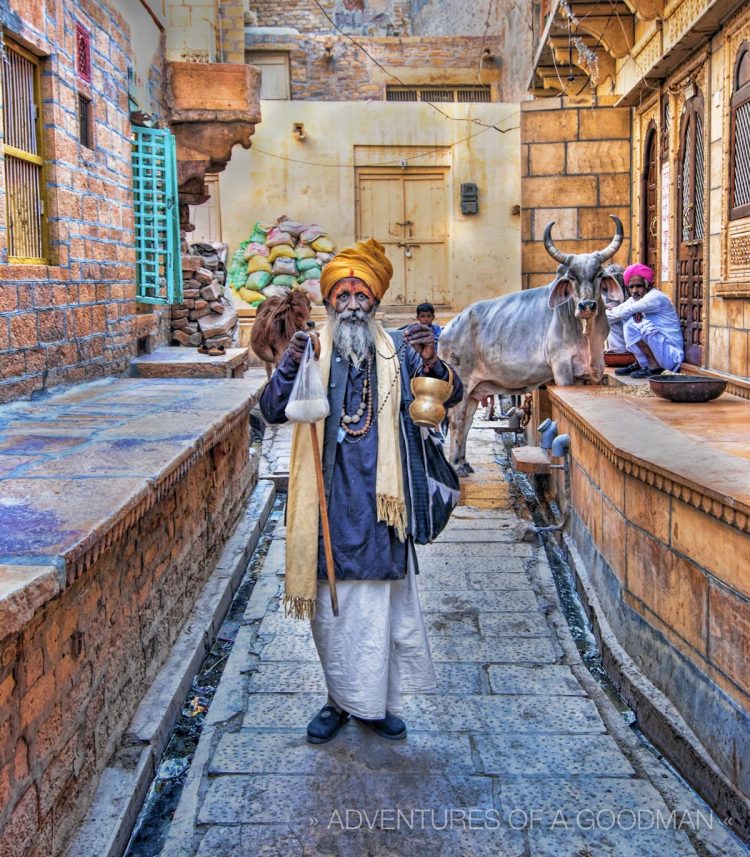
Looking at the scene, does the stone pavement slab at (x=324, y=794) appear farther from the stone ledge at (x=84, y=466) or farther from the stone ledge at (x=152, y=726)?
the stone ledge at (x=84, y=466)

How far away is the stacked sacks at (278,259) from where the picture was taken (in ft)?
53.0

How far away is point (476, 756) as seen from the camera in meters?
3.45

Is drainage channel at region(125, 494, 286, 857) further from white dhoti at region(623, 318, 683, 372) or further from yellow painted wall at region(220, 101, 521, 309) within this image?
yellow painted wall at region(220, 101, 521, 309)

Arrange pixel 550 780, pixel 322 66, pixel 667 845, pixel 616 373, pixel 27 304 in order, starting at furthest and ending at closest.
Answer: pixel 322 66 < pixel 616 373 < pixel 27 304 < pixel 550 780 < pixel 667 845


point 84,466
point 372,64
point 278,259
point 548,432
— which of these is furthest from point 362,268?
point 372,64

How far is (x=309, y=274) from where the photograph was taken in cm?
1627

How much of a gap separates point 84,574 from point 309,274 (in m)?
13.7

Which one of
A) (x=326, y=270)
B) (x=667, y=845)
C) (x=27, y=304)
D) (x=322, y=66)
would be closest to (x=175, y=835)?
(x=667, y=845)

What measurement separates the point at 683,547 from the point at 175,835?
6.77 ft

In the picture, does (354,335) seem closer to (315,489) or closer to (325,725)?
(315,489)

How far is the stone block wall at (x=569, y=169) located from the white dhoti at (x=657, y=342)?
3.89 meters

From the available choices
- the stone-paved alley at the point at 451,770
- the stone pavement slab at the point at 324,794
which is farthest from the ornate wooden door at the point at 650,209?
the stone pavement slab at the point at 324,794

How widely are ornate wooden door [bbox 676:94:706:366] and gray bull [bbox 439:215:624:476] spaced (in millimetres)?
2096

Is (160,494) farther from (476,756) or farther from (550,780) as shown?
(550,780)
